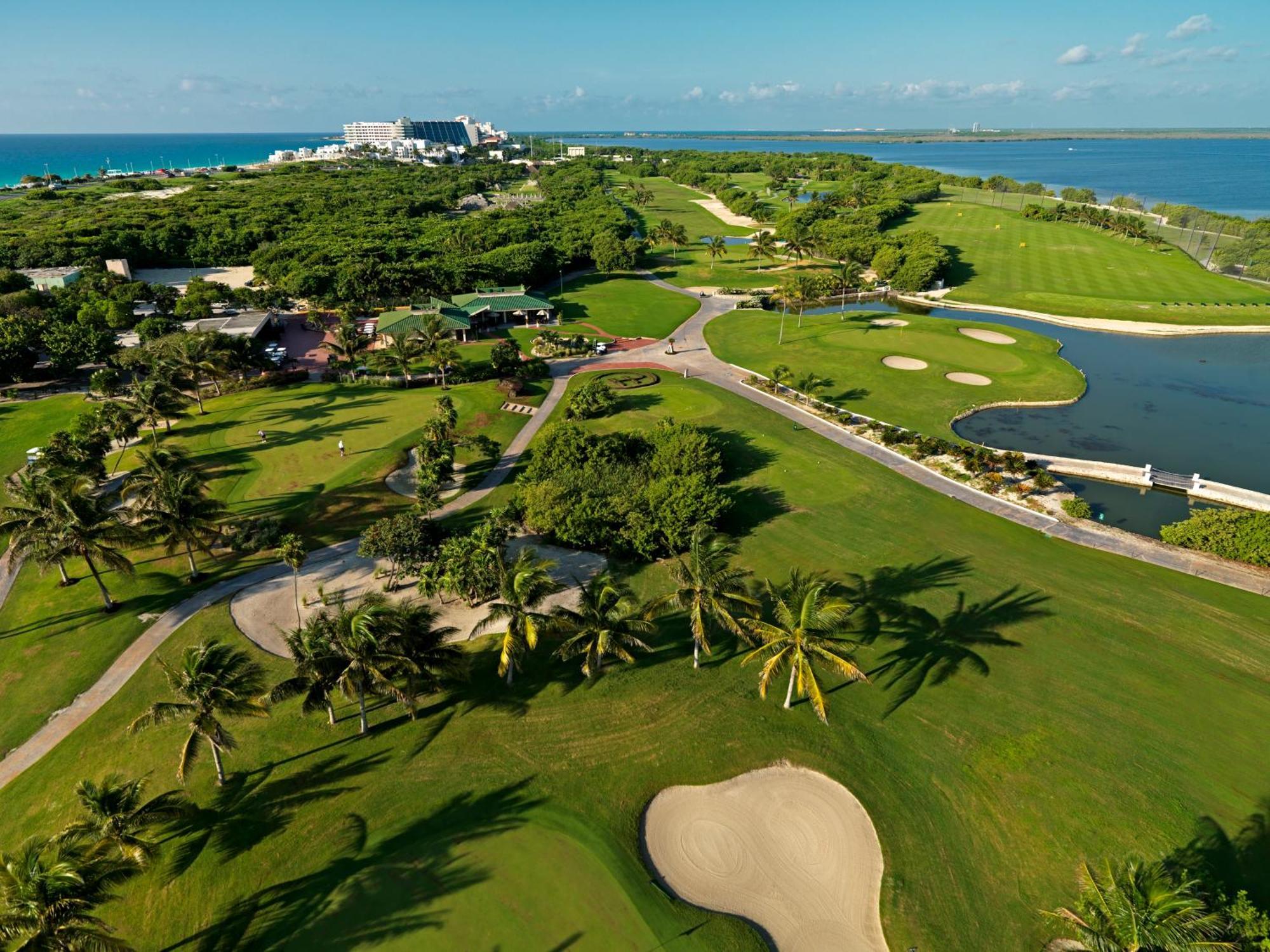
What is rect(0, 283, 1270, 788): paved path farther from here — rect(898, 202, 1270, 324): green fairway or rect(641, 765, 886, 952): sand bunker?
rect(898, 202, 1270, 324): green fairway

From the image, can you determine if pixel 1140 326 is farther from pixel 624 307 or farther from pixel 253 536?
pixel 253 536

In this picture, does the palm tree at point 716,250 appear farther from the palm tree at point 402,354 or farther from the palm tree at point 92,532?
the palm tree at point 92,532

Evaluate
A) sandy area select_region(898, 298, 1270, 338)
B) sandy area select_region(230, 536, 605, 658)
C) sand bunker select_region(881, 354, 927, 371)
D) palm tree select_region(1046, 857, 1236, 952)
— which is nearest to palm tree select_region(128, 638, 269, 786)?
sandy area select_region(230, 536, 605, 658)

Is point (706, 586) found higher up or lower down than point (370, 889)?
higher up

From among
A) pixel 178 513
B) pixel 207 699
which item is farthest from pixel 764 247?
pixel 207 699

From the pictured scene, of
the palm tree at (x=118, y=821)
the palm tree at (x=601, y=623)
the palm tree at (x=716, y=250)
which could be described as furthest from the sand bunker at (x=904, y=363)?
the palm tree at (x=118, y=821)
